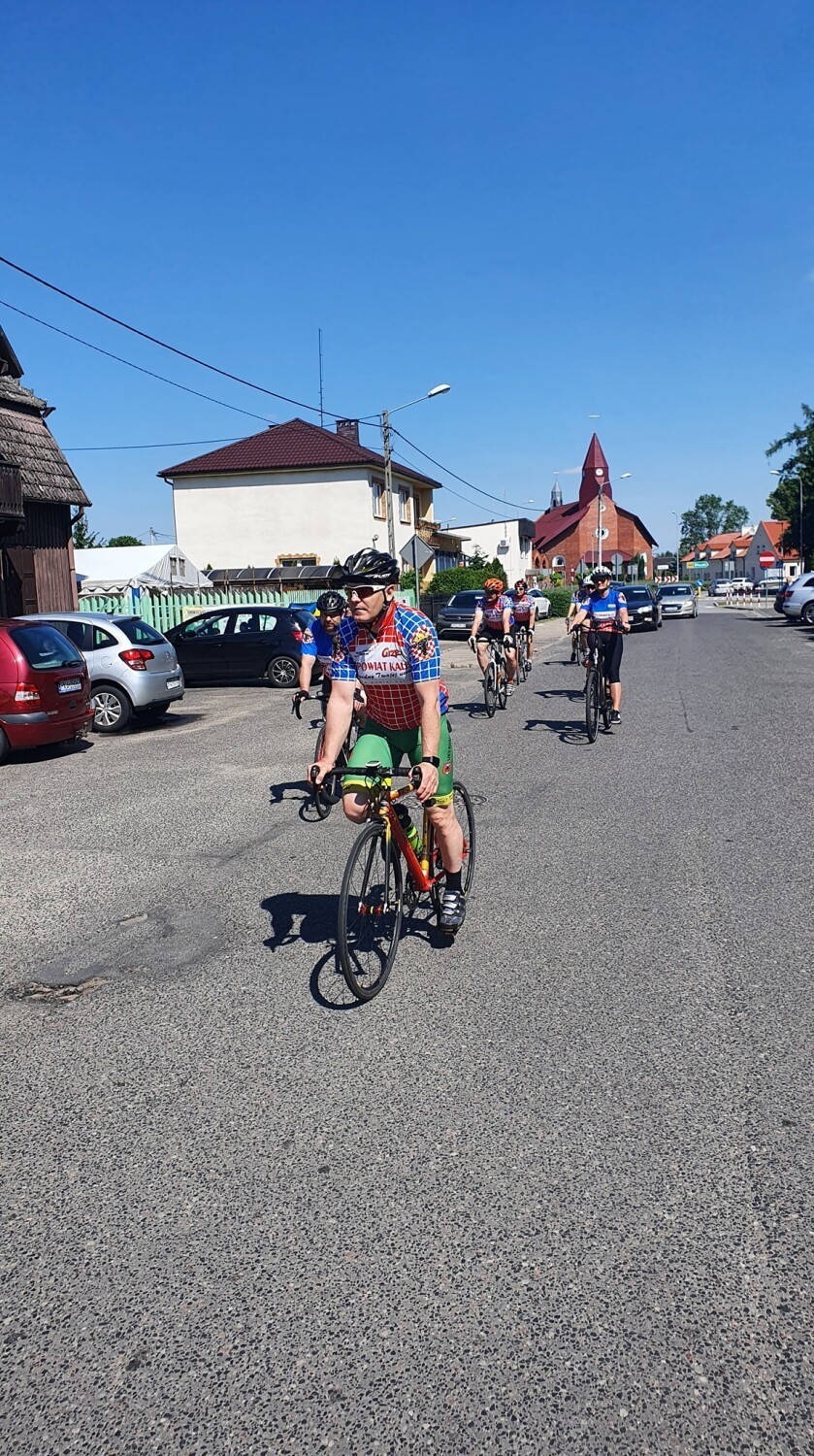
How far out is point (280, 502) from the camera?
4553cm

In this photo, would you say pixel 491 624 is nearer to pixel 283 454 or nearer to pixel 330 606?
pixel 330 606

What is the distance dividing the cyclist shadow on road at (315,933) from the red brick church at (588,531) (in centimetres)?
9134

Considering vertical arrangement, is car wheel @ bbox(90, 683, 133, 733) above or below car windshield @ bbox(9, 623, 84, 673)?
below

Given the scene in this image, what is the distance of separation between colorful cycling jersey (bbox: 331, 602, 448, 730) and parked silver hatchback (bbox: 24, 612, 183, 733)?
1028 centimetres

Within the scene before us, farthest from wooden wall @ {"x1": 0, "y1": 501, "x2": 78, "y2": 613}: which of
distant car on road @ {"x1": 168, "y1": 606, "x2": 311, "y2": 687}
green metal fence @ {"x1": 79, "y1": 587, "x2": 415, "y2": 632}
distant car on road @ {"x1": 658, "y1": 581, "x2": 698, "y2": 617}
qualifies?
distant car on road @ {"x1": 658, "y1": 581, "x2": 698, "y2": 617}

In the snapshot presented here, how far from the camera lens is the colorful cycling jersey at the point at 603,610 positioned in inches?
482

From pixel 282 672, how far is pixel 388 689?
15.6m

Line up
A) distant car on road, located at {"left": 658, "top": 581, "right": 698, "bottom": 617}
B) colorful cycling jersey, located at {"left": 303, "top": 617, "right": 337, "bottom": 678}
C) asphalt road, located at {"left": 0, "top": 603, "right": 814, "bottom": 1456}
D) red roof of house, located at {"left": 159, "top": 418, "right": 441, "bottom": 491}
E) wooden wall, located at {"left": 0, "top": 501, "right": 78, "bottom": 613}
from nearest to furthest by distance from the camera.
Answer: asphalt road, located at {"left": 0, "top": 603, "right": 814, "bottom": 1456}, colorful cycling jersey, located at {"left": 303, "top": 617, "right": 337, "bottom": 678}, wooden wall, located at {"left": 0, "top": 501, "right": 78, "bottom": 613}, red roof of house, located at {"left": 159, "top": 418, "right": 441, "bottom": 491}, distant car on road, located at {"left": 658, "top": 581, "right": 698, "bottom": 617}

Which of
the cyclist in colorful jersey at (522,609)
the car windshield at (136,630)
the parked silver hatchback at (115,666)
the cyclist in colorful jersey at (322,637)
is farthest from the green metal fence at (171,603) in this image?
the cyclist in colorful jersey at (322,637)

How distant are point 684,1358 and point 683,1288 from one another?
0.26 m

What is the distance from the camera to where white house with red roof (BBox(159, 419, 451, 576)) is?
4481 centimetres

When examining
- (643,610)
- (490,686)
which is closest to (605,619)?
(490,686)

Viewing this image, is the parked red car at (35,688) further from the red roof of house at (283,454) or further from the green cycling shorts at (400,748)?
the red roof of house at (283,454)

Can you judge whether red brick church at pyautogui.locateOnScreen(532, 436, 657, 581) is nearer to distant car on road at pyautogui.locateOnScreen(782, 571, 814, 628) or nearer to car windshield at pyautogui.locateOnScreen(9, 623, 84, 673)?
distant car on road at pyautogui.locateOnScreen(782, 571, 814, 628)
